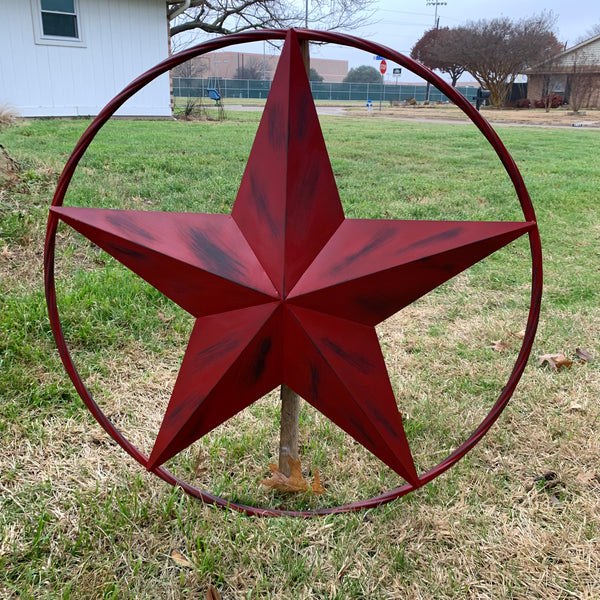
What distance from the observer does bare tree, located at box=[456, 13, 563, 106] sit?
33344 mm

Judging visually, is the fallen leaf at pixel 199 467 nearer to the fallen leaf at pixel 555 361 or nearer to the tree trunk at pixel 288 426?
the tree trunk at pixel 288 426

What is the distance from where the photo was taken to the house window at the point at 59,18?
39.2ft

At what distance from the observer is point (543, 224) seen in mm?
5660

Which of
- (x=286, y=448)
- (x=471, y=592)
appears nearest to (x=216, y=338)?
(x=286, y=448)

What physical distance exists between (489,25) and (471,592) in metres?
41.7

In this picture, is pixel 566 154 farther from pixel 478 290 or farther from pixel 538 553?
pixel 538 553

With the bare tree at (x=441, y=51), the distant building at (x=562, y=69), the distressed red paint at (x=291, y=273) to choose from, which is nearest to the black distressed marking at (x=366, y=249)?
the distressed red paint at (x=291, y=273)

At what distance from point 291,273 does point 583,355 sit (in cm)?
219

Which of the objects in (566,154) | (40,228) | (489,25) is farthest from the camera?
(489,25)

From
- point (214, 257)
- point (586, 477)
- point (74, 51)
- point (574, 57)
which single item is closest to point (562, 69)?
point (574, 57)

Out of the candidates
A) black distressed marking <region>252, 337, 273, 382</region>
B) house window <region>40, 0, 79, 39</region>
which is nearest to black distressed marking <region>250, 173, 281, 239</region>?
black distressed marking <region>252, 337, 273, 382</region>

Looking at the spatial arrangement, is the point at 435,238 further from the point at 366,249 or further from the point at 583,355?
the point at 583,355

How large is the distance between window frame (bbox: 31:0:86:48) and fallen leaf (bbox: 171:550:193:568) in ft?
42.2

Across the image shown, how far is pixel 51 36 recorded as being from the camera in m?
12.1
